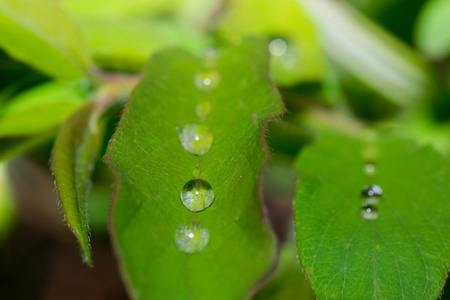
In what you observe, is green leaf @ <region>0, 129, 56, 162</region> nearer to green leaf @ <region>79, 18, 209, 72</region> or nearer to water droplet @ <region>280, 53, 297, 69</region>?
green leaf @ <region>79, 18, 209, 72</region>

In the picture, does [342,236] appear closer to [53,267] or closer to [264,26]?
[264,26]

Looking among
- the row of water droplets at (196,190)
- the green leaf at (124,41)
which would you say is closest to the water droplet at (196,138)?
the row of water droplets at (196,190)

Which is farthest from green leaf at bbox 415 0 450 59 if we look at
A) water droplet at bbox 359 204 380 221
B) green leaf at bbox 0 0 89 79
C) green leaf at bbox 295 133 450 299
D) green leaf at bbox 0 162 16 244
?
green leaf at bbox 0 162 16 244

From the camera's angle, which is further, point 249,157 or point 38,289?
point 38,289

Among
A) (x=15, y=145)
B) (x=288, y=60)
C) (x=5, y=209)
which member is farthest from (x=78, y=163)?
(x=5, y=209)

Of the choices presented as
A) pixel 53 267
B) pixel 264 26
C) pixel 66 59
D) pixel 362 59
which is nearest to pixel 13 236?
pixel 53 267

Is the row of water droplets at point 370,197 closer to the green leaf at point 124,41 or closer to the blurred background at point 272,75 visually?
the blurred background at point 272,75

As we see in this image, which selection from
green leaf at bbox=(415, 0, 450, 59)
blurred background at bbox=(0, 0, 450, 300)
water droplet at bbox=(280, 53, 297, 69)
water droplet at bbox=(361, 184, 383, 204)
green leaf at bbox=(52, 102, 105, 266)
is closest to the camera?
green leaf at bbox=(52, 102, 105, 266)
